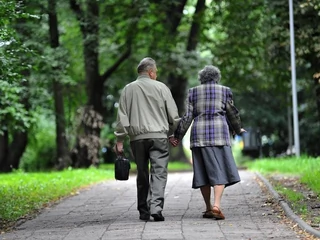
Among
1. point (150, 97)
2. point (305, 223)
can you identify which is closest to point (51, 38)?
point (150, 97)

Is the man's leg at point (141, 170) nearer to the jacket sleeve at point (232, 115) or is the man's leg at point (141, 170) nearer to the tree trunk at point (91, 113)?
the jacket sleeve at point (232, 115)

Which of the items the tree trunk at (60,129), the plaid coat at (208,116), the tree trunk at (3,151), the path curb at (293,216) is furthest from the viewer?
the tree trunk at (3,151)

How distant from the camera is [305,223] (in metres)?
8.97

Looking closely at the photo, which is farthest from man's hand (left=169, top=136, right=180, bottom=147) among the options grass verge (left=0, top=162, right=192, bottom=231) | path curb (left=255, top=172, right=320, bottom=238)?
grass verge (left=0, top=162, right=192, bottom=231)

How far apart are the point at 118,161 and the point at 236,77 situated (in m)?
21.4

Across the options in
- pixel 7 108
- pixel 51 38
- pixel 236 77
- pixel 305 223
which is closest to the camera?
pixel 305 223

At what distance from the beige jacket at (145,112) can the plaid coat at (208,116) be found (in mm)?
208

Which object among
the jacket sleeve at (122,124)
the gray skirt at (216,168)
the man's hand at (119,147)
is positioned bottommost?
the gray skirt at (216,168)

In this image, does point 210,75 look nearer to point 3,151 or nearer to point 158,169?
point 158,169

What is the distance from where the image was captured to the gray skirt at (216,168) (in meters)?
10.2

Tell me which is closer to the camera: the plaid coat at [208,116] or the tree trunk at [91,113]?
the plaid coat at [208,116]

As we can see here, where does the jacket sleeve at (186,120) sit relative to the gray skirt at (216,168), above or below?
above

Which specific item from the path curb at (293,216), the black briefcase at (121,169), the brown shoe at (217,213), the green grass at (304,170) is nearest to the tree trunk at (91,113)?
the green grass at (304,170)

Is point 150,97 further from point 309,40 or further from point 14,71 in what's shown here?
point 309,40
